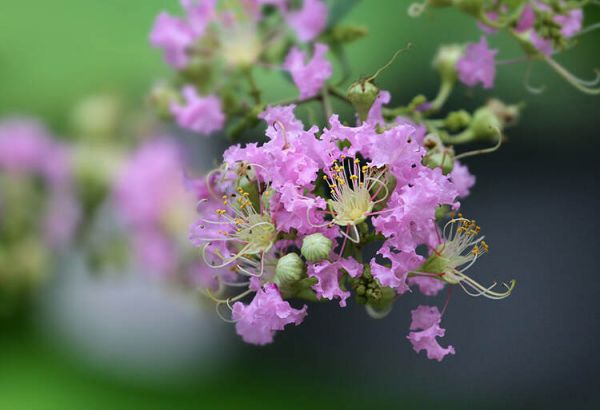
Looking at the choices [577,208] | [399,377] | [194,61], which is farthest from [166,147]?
[577,208]

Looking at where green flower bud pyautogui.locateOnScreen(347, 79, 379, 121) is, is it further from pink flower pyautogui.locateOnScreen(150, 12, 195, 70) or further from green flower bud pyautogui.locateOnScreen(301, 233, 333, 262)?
pink flower pyautogui.locateOnScreen(150, 12, 195, 70)

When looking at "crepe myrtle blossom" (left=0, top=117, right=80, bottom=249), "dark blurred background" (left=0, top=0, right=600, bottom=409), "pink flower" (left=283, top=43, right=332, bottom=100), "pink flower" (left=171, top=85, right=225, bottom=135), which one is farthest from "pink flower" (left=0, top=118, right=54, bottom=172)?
"pink flower" (left=283, top=43, right=332, bottom=100)

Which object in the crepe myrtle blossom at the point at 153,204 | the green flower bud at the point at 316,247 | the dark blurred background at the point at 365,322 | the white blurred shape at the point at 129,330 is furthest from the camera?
the white blurred shape at the point at 129,330

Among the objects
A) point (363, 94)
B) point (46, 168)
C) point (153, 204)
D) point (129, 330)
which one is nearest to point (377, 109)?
point (363, 94)

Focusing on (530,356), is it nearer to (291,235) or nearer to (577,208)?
(577,208)

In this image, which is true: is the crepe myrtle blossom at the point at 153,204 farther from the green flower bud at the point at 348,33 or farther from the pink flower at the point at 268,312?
the pink flower at the point at 268,312

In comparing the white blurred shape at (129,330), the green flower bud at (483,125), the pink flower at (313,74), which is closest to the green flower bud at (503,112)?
the green flower bud at (483,125)
